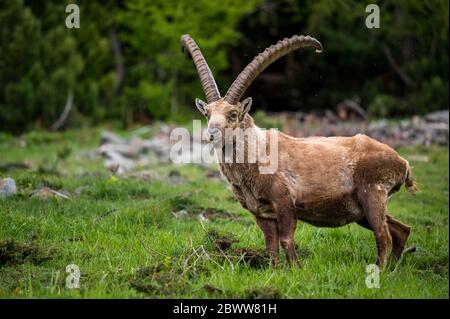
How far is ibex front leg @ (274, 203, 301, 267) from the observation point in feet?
24.4

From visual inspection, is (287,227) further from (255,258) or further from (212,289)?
(212,289)

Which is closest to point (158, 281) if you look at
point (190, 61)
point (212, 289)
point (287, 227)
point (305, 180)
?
point (212, 289)

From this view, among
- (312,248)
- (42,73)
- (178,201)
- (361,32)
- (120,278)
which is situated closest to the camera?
(120,278)

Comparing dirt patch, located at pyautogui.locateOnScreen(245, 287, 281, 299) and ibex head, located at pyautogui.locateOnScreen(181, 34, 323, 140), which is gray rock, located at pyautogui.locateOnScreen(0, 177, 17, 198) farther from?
dirt patch, located at pyautogui.locateOnScreen(245, 287, 281, 299)

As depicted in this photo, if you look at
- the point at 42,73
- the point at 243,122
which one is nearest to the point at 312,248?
the point at 243,122

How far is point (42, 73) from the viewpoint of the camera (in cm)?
2820

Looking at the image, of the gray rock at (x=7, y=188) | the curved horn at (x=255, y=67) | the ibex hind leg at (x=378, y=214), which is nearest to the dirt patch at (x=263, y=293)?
the ibex hind leg at (x=378, y=214)

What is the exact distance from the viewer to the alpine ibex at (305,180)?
24.8ft

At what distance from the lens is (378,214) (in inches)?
301

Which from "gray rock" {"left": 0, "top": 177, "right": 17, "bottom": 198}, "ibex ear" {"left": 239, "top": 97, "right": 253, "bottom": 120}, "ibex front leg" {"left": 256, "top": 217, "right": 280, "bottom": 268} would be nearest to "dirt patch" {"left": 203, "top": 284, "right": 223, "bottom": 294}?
"ibex front leg" {"left": 256, "top": 217, "right": 280, "bottom": 268}

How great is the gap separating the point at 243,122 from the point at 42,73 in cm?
2207

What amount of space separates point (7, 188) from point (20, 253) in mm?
3045
